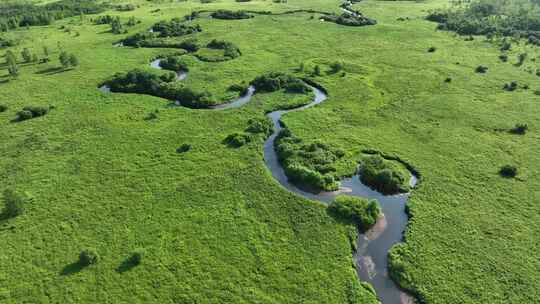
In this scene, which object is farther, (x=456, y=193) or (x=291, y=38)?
(x=291, y=38)

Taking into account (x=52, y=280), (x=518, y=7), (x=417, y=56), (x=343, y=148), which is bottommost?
(x=52, y=280)

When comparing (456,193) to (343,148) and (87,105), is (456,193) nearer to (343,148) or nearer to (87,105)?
(343,148)

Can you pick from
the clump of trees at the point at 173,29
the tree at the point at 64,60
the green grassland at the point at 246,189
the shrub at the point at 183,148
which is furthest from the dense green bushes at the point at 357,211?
the clump of trees at the point at 173,29

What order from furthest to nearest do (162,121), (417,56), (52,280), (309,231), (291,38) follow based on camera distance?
1. (291,38)
2. (417,56)
3. (162,121)
4. (309,231)
5. (52,280)

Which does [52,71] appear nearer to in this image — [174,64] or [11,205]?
[174,64]

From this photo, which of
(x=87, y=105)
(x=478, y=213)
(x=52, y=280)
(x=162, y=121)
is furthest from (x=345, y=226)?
(x=87, y=105)

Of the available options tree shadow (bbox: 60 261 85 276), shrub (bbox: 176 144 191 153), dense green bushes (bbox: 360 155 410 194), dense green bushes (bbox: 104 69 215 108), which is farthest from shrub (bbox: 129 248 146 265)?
dense green bushes (bbox: 104 69 215 108)
